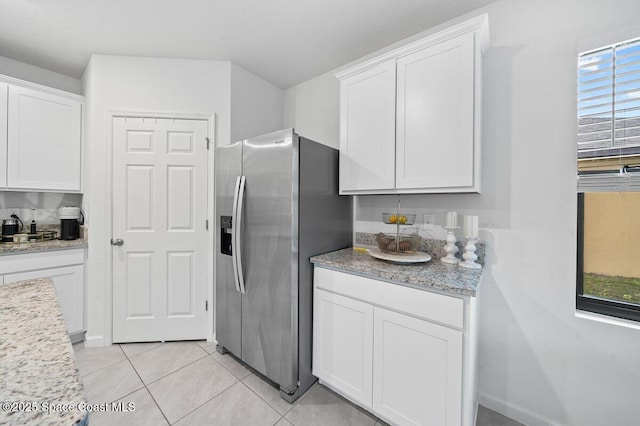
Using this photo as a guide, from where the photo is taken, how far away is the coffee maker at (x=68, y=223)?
261 centimetres

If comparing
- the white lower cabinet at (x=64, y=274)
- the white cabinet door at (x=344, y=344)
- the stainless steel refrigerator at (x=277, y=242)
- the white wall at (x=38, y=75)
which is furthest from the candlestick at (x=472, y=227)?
the white wall at (x=38, y=75)

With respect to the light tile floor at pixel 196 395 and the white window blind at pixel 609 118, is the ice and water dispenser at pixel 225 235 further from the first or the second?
the white window blind at pixel 609 118

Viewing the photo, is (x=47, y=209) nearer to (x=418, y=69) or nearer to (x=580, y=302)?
(x=418, y=69)

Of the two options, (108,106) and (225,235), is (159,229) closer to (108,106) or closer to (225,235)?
(225,235)

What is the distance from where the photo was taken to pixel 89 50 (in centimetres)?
242

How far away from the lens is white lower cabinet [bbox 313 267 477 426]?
4.33ft

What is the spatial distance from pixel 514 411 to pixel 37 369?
235 centimetres

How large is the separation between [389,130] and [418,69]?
409mm

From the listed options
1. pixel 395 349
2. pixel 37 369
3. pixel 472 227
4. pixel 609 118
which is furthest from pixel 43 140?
pixel 609 118

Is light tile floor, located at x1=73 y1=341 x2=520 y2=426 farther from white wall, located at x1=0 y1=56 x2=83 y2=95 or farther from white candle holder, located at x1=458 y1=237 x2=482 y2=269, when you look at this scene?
white wall, located at x1=0 y1=56 x2=83 y2=95

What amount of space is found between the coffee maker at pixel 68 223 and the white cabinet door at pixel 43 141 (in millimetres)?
220

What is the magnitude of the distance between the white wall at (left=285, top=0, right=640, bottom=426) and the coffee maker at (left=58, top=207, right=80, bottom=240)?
351cm

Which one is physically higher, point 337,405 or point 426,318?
point 426,318

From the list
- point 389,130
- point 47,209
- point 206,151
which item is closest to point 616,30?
point 389,130
